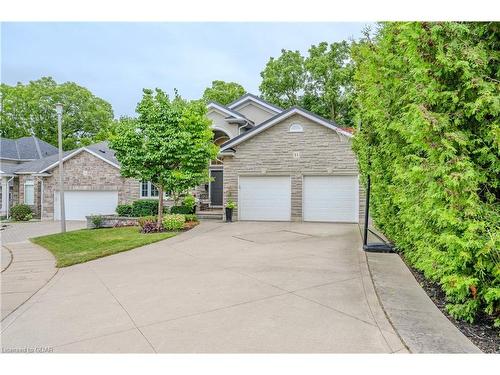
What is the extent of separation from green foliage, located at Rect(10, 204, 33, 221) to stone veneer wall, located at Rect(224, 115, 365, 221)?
1316cm

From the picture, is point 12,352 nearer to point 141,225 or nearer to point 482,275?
point 482,275

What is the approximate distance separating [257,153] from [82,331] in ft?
38.8

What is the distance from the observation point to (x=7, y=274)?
6359 millimetres

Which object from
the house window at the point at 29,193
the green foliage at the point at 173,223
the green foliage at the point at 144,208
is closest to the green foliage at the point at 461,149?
the green foliage at the point at 173,223

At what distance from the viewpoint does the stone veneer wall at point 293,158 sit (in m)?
13.8

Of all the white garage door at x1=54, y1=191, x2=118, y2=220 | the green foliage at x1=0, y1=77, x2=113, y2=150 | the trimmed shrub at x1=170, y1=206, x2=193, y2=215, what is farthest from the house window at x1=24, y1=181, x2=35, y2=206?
the green foliage at x1=0, y1=77, x2=113, y2=150

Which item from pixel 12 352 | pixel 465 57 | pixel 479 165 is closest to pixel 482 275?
pixel 479 165

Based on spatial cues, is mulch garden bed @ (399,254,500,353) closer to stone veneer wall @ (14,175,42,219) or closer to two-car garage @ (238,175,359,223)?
two-car garage @ (238,175,359,223)

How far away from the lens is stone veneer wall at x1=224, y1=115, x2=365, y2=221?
13.8 metres

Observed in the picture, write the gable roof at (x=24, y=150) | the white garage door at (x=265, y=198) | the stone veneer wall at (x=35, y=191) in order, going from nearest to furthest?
the white garage door at (x=265, y=198)
the stone veneer wall at (x=35, y=191)
the gable roof at (x=24, y=150)

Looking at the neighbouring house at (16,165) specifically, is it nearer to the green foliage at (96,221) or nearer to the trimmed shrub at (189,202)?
the green foliage at (96,221)

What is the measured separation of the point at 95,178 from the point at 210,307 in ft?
54.4

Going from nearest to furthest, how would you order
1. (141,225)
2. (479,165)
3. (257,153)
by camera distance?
(479,165)
(141,225)
(257,153)

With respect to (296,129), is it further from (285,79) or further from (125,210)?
(285,79)
